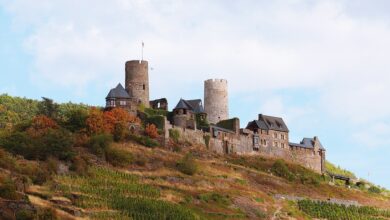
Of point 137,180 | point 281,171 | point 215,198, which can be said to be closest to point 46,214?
point 137,180

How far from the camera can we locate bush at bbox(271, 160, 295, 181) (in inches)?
4277

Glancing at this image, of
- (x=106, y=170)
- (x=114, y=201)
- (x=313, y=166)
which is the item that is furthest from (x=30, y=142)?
Answer: (x=313, y=166)

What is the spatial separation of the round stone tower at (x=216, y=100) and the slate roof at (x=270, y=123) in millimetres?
4049

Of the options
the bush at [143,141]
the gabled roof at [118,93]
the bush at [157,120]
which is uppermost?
the gabled roof at [118,93]

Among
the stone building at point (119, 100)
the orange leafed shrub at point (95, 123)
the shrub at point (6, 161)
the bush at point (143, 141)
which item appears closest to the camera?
the shrub at point (6, 161)

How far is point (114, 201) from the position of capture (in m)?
77.4

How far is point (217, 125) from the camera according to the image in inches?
4476

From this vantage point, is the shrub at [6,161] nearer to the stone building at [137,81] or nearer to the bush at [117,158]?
the bush at [117,158]

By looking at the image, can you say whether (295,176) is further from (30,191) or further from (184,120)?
(30,191)

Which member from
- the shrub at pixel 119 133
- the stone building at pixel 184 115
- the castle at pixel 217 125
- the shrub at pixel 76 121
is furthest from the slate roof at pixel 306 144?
the shrub at pixel 76 121

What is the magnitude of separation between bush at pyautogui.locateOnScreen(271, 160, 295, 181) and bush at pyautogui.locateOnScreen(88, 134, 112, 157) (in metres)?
25.5

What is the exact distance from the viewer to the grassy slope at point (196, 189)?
77.1 meters

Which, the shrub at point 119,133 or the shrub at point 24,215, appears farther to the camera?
the shrub at point 119,133

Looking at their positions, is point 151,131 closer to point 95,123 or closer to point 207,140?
point 95,123
